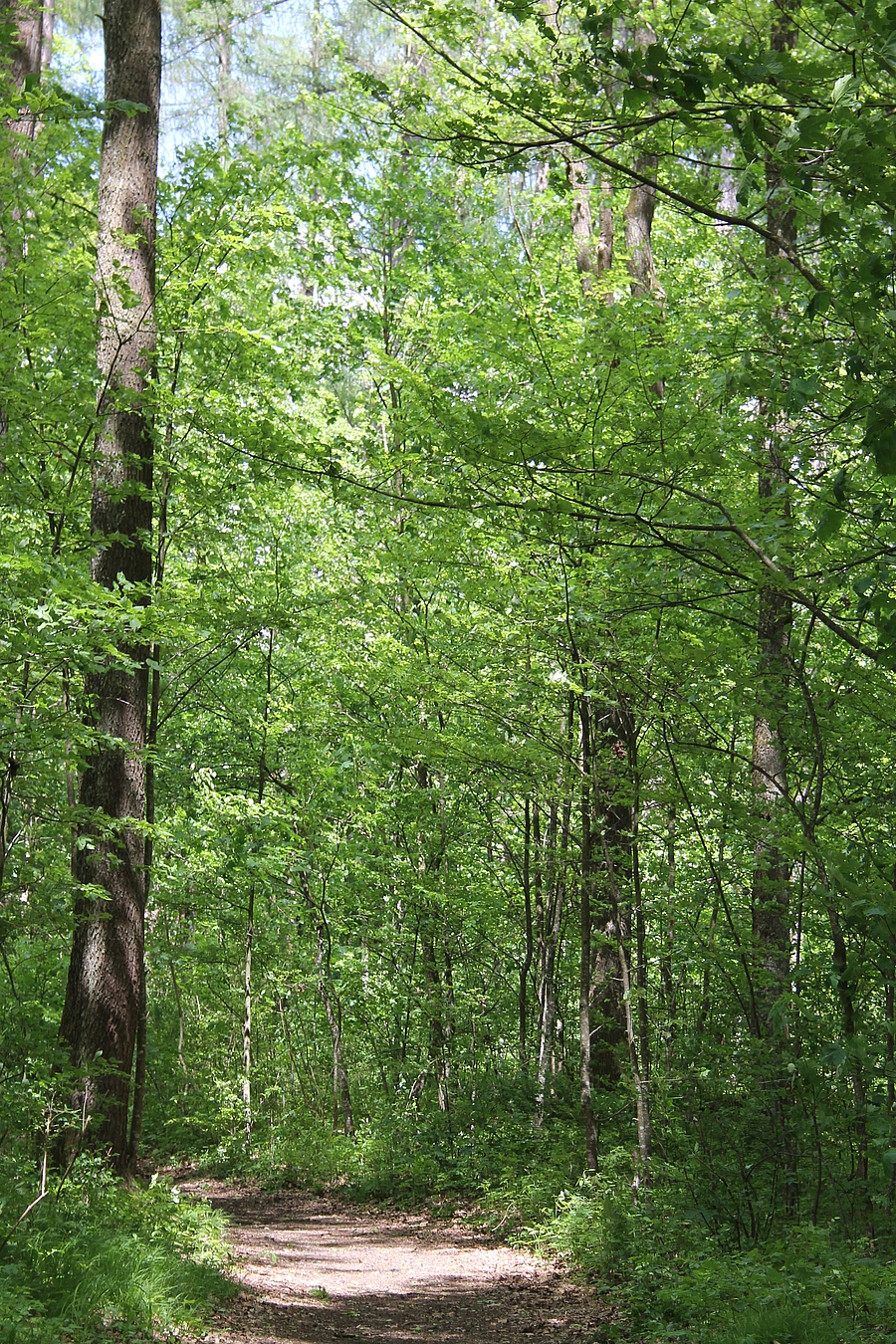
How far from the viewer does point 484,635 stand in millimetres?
9266

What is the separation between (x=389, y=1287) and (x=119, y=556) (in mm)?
5410

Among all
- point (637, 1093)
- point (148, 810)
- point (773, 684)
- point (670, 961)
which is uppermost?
point (773, 684)

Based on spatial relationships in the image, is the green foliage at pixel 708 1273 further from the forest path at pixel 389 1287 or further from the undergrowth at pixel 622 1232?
the forest path at pixel 389 1287

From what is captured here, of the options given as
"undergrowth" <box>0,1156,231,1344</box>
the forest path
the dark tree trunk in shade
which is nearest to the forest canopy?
the dark tree trunk in shade

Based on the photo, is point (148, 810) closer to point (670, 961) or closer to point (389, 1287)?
point (389, 1287)

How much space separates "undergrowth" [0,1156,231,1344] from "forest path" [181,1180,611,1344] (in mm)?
293

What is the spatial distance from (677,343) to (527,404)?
958 mm

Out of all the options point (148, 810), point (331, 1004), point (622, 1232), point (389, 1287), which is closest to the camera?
point (622, 1232)

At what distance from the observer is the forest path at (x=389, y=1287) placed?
5688 millimetres

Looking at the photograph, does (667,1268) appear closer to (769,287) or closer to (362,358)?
(769,287)

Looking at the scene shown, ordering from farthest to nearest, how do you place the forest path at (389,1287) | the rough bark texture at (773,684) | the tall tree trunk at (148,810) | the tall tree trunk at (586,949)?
the tall tree trunk at (586,949) < the tall tree trunk at (148,810) < the forest path at (389,1287) < the rough bark texture at (773,684)

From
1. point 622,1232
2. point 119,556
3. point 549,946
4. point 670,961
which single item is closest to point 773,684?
point 670,961

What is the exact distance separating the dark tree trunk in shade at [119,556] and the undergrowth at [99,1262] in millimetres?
530

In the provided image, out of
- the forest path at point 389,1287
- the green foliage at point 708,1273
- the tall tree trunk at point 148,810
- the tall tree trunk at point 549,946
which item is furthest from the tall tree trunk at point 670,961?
the tall tree trunk at point 148,810
